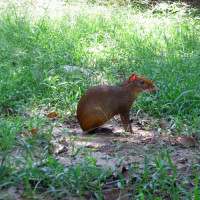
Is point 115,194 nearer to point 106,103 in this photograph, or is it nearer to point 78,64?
point 106,103

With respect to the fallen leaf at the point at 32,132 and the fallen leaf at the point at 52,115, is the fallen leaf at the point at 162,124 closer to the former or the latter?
the fallen leaf at the point at 52,115

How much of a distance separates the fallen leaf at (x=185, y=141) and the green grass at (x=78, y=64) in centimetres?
15

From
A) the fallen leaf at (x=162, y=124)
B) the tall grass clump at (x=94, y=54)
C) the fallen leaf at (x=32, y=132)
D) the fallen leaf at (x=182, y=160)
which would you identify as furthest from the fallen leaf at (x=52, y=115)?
the fallen leaf at (x=182, y=160)

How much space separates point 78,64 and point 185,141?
9.44ft

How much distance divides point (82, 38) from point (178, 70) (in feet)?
7.29

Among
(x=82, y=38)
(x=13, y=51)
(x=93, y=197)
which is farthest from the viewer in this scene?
(x=82, y=38)

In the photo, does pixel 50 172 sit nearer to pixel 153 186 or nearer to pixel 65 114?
pixel 153 186

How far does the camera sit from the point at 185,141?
3.61 m

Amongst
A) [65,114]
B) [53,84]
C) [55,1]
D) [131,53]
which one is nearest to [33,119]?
[65,114]

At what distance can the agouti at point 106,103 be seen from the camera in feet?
13.5

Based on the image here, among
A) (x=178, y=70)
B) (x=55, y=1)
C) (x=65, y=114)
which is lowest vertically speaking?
(x=65, y=114)

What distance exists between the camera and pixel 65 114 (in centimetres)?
471

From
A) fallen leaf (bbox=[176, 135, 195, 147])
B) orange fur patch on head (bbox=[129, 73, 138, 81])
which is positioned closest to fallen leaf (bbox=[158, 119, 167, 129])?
fallen leaf (bbox=[176, 135, 195, 147])

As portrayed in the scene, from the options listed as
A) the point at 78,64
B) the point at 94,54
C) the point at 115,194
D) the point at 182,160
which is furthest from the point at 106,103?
the point at 94,54
